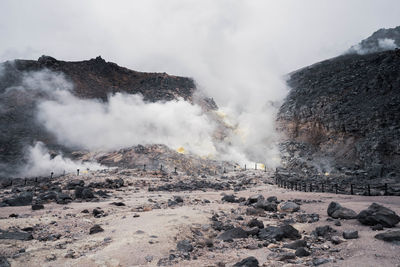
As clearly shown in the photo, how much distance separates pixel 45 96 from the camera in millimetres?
55594

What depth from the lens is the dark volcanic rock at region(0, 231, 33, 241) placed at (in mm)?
7261

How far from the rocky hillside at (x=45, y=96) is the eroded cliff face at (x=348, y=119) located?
21.9 meters

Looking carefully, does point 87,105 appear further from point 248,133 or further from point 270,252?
point 270,252

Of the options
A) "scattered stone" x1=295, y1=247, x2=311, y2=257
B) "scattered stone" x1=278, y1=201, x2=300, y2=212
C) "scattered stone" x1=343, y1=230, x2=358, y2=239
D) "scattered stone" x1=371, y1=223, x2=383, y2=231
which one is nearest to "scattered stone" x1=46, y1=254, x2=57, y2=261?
"scattered stone" x1=295, y1=247, x2=311, y2=257

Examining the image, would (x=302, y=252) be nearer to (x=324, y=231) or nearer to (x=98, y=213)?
(x=324, y=231)

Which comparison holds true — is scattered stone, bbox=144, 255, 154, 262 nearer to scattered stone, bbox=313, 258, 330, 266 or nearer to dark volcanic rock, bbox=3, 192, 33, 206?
scattered stone, bbox=313, 258, 330, 266

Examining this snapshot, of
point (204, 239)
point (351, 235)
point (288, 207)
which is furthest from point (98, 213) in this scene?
point (351, 235)

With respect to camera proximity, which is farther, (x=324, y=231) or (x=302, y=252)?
(x=324, y=231)

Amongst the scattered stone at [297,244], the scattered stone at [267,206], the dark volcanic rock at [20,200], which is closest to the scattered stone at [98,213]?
the dark volcanic rock at [20,200]

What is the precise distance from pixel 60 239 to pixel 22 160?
1639 inches

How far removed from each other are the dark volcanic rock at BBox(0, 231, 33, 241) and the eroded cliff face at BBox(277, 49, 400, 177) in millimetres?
30668

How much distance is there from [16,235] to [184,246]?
16.5 feet

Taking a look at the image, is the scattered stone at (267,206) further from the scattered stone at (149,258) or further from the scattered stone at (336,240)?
the scattered stone at (149,258)

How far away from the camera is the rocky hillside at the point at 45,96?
46.0m
